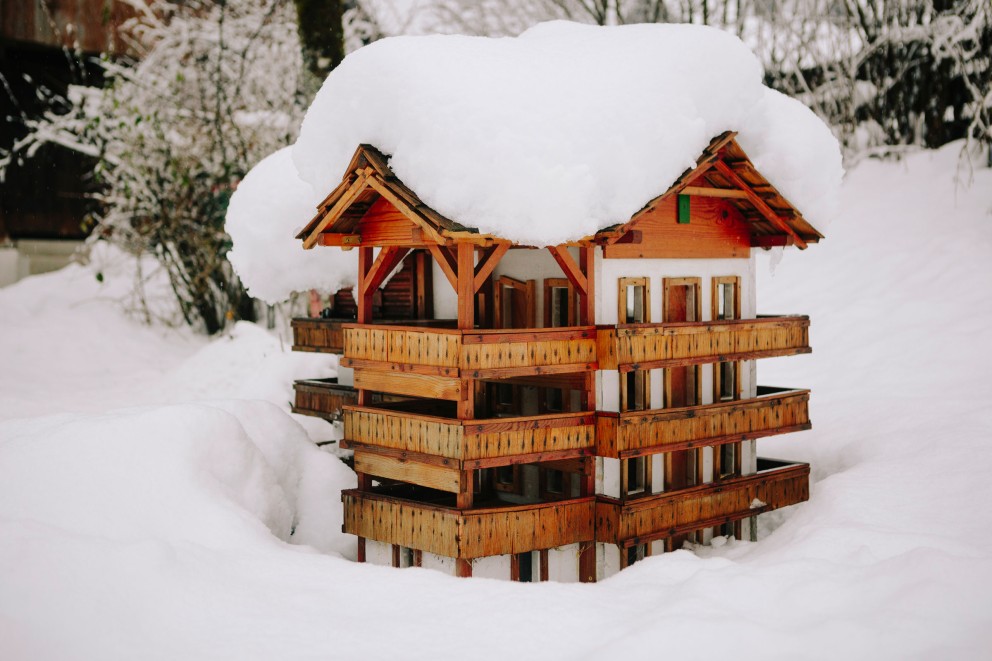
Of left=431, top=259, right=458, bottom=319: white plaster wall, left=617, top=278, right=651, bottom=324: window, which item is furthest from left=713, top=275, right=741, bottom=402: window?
left=431, top=259, right=458, bottom=319: white plaster wall

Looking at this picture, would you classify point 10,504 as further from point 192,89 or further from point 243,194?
point 192,89

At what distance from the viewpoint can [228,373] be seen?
2019cm

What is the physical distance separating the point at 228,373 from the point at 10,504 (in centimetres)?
1018

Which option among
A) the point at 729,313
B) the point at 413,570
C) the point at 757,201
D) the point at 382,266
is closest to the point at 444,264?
the point at 382,266

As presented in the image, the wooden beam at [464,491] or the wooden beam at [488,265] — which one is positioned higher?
the wooden beam at [488,265]

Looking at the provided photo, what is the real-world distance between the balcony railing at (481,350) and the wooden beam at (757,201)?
9.24 ft

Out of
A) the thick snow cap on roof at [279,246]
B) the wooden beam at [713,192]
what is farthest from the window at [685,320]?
the thick snow cap on roof at [279,246]

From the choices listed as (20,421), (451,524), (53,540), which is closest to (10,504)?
(53,540)

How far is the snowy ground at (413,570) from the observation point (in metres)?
8.30

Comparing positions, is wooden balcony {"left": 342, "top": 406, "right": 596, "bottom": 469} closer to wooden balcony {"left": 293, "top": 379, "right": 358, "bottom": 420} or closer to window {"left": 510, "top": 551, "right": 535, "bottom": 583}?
window {"left": 510, "top": 551, "right": 535, "bottom": 583}

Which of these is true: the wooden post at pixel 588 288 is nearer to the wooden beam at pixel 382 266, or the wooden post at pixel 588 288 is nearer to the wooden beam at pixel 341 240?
the wooden beam at pixel 382 266

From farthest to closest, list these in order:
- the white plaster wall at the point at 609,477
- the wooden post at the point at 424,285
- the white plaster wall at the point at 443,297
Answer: the wooden post at the point at 424,285, the white plaster wall at the point at 443,297, the white plaster wall at the point at 609,477

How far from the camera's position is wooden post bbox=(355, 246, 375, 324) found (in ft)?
41.4

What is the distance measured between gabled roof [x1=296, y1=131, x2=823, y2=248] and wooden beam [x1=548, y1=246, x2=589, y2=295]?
31 cm
